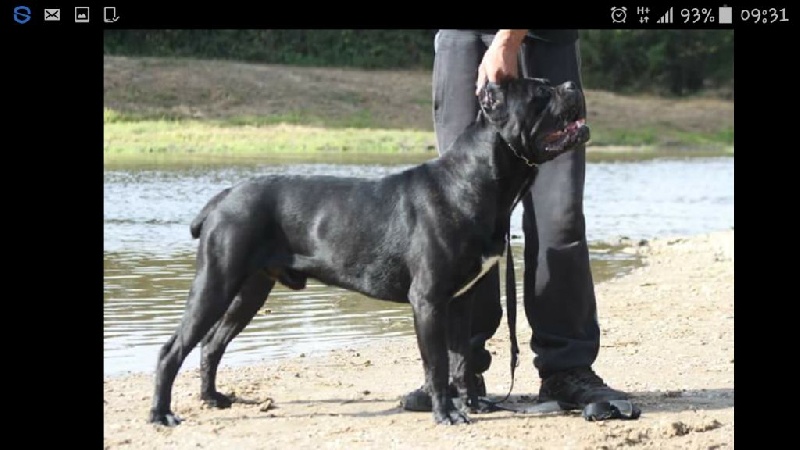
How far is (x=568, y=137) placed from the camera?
19.3ft

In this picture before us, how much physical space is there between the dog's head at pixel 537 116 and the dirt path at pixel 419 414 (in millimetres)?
1145

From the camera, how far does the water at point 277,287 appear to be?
8.23 metres

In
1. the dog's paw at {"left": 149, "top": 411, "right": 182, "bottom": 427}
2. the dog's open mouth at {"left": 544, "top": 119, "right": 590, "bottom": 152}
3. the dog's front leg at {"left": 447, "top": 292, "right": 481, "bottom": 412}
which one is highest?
the dog's open mouth at {"left": 544, "top": 119, "right": 590, "bottom": 152}

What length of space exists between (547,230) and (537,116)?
77 cm

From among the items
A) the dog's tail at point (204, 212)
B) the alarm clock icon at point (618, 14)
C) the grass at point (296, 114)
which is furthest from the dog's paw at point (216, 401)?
the grass at point (296, 114)

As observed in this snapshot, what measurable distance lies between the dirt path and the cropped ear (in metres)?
1.26

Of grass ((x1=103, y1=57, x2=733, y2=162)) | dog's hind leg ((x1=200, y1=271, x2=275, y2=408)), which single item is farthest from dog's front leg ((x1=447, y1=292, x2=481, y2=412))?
grass ((x1=103, y1=57, x2=733, y2=162))

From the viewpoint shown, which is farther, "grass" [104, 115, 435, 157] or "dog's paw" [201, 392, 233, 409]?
"grass" [104, 115, 435, 157]

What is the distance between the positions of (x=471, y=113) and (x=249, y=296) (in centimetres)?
127

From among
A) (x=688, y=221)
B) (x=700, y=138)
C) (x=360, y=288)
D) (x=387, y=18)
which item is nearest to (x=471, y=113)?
(x=387, y=18)
